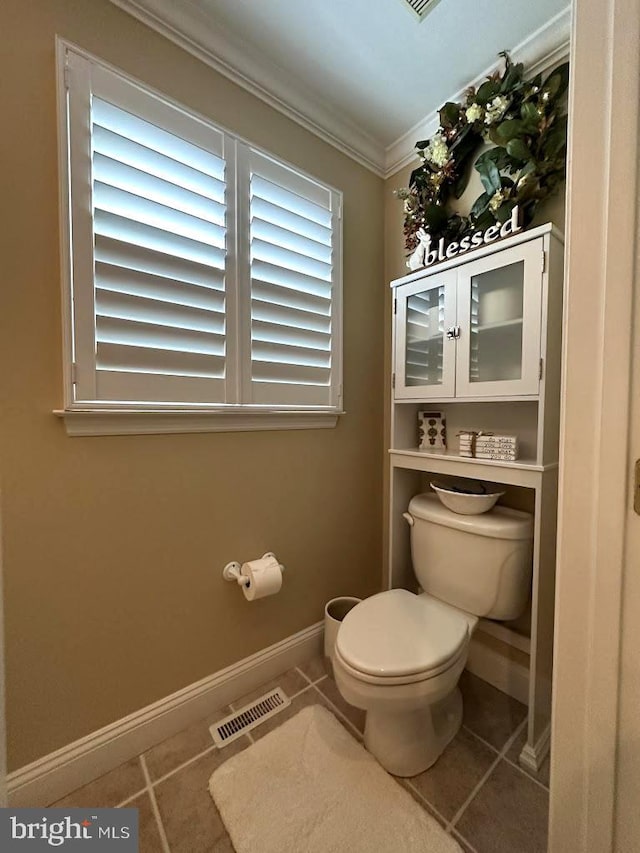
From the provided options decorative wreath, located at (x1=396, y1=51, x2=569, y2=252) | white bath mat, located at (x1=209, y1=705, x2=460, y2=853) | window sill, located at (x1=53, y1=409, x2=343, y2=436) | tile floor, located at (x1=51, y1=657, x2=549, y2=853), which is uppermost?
decorative wreath, located at (x1=396, y1=51, x2=569, y2=252)

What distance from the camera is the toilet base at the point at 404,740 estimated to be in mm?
1091

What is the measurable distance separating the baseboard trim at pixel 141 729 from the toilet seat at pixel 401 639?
53 cm

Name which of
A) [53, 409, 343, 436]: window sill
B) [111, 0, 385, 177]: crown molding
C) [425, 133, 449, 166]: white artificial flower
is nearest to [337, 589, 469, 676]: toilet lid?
[53, 409, 343, 436]: window sill

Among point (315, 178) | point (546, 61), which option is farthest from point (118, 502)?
point (546, 61)

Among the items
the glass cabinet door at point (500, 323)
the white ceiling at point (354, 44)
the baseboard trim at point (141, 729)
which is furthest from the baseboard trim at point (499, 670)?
the white ceiling at point (354, 44)

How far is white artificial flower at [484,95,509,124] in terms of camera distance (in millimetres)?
1260

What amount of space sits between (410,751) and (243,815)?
529 millimetres

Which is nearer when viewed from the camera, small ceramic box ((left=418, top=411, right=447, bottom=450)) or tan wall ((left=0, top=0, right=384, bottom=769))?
tan wall ((left=0, top=0, right=384, bottom=769))

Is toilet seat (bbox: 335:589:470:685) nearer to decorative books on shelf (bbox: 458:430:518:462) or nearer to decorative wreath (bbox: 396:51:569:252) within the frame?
decorative books on shelf (bbox: 458:430:518:462)

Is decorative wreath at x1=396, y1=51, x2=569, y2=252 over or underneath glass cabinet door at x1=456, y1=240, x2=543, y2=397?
over

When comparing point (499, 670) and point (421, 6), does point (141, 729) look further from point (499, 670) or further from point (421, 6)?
point (421, 6)

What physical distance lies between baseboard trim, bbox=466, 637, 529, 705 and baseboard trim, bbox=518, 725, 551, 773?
0.21m

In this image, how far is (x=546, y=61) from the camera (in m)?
1.24

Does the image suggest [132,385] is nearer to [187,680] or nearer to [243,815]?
[187,680]
